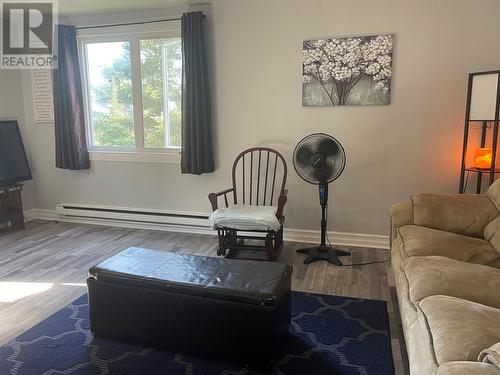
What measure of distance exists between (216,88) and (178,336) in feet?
8.19

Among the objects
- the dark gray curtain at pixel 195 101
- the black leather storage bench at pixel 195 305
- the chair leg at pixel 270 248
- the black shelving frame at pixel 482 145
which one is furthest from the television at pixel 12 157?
the black shelving frame at pixel 482 145

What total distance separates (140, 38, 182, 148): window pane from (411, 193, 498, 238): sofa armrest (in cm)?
249

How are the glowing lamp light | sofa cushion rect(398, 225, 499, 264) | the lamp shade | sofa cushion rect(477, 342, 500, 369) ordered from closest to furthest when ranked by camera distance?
sofa cushion rect(477, 342, 500, 369), sofa cushion rect(398, 225, 499, 264), the lamp shade, the glowing lamp light

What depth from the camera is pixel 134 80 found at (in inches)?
157

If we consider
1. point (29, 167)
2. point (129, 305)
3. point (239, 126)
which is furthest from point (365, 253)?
point (29, 167)

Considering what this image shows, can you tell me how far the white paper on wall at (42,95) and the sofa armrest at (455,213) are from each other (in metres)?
3.90

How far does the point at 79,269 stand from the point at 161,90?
75.7 inches

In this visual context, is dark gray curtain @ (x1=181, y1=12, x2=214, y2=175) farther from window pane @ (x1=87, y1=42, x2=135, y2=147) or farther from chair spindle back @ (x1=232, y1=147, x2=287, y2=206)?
window pane @ (x1=87, y1=42, x2=135, y2=147)

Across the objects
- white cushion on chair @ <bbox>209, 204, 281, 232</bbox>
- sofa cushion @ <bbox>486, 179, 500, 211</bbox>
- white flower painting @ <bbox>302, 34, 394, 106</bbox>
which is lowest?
white cushion on chair @ <bbox>209, 204, 281, 232</bbox>

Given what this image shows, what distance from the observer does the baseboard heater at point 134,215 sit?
396 cm

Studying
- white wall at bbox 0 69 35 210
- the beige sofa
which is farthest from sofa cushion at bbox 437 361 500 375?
white wall at bbox 0 69 35 210

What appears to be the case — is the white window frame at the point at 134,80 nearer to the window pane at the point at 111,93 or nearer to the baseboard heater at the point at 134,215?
the window pane at the point at 111,93

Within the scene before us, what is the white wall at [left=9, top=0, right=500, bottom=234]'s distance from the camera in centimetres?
313

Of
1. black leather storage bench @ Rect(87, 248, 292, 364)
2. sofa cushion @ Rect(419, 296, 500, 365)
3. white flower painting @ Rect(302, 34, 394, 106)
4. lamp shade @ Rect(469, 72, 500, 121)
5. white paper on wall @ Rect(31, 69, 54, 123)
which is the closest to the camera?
sofa cushion @ Rect(419, 296, 500, 365)
